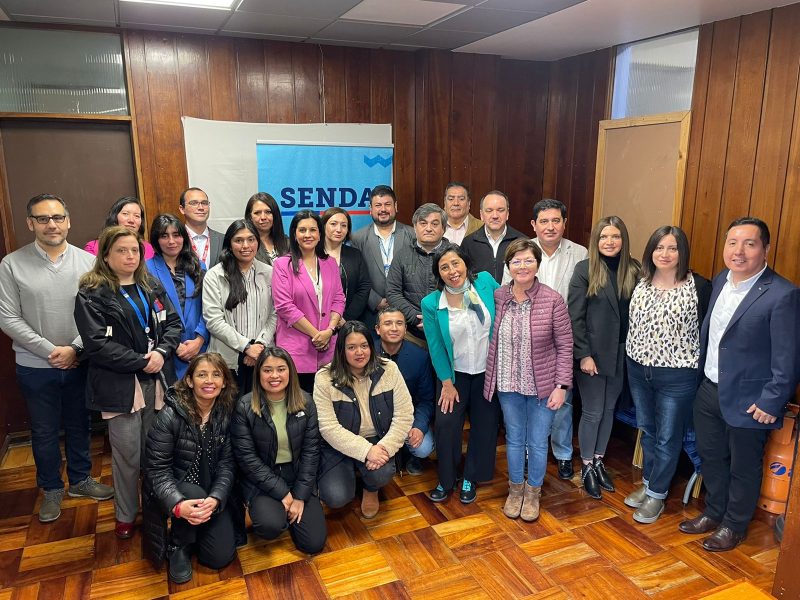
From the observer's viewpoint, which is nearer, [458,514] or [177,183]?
[458,514]

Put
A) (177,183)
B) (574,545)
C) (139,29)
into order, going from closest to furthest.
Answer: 1. (574,545)
2. (139,29)
3. (177,183)

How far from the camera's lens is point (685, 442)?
3035 mm

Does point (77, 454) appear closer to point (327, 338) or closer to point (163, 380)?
point (163, 380)

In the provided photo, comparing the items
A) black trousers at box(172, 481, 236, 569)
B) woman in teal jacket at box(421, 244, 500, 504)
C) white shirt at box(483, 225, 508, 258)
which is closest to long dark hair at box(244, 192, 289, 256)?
woman in teal jacket at box(421, 244, 500, 504)

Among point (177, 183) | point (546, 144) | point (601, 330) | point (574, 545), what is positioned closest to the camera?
point (574, 545)

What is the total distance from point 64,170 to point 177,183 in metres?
0.68

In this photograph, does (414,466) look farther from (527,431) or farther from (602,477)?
(602,477)

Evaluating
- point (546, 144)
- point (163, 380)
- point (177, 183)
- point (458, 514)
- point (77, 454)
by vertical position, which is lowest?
point (458, 514)

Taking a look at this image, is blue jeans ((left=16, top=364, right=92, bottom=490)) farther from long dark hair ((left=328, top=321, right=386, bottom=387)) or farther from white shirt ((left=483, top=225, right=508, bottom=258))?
white shirt ((left=483, top=225, right=508, bottom=258))

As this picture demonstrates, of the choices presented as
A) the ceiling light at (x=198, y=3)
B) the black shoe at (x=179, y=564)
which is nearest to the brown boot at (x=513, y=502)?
the black shoe at (x=179, y=564)

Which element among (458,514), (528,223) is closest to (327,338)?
(458,514)

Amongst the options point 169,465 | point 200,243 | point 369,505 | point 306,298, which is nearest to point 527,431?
point 369,505

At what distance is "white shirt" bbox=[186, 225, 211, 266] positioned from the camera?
10.9 ft

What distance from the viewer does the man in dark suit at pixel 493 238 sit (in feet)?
10.9
